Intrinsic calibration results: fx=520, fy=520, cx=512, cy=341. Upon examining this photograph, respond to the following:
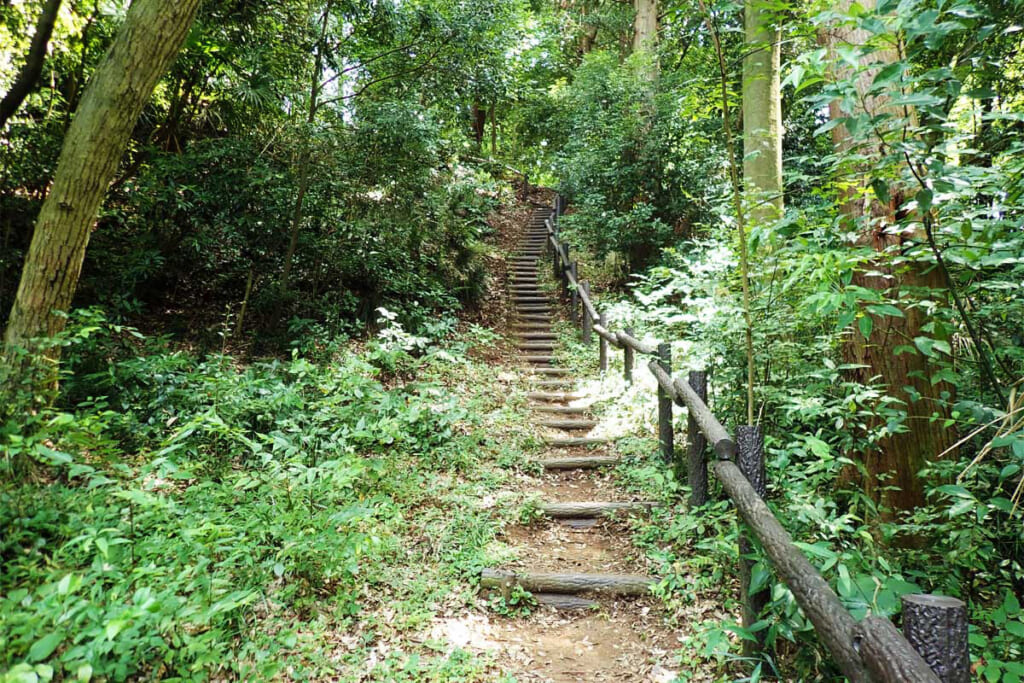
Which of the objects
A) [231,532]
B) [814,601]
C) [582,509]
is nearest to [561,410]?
[582,509]

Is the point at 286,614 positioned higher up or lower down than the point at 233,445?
lower down

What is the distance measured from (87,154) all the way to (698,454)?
4839mm

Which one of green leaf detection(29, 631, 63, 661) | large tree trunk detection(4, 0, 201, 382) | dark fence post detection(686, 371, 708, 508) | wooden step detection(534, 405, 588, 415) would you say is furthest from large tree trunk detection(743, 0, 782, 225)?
green leaf detection(29, 631, 63, 661)

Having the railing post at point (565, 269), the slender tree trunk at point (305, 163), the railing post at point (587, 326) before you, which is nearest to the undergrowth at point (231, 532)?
the slender tree trunk at point (305, 163)

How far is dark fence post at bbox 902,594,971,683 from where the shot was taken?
1.23m

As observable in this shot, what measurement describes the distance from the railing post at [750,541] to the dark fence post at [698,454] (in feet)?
3.53

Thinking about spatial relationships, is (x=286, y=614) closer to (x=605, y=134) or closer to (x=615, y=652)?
(x=615, y=652)

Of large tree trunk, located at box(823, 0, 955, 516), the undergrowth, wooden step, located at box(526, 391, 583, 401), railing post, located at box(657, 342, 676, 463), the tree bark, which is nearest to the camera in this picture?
the undergrowth

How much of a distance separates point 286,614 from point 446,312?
6992mm

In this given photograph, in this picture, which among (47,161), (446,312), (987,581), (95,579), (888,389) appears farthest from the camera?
(446,312)

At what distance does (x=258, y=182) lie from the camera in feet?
23.2

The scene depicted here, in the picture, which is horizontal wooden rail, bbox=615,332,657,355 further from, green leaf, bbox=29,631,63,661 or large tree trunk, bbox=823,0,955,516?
green leaf, bbox=29,631,63,661

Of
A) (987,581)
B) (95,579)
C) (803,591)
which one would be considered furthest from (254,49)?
(987,581)

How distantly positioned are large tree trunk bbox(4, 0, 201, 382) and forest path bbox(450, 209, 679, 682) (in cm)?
377
